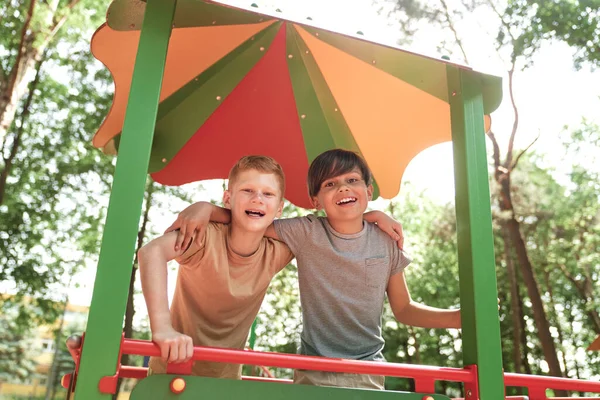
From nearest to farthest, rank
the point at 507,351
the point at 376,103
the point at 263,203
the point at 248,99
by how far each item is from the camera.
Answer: the point at 263,203 → the point at 376,103 → the point at 248,99 → the point at 507,351

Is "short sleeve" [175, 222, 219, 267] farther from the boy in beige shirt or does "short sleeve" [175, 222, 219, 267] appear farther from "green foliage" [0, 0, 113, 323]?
"green foliage" [0, 0, 113, 323]

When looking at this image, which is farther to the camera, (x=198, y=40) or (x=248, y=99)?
(x=248, y=99)

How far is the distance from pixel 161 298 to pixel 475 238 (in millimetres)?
1224

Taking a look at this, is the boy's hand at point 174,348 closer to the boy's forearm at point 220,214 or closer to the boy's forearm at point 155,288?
the boy's forearm at point 155,288

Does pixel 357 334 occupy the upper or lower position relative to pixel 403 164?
lower

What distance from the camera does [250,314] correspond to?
8.67ft

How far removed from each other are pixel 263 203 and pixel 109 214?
0.86 m

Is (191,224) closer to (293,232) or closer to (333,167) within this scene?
(293,232)

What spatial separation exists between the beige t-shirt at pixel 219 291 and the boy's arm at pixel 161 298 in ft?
0.82

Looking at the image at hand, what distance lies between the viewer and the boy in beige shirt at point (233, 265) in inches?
91.9

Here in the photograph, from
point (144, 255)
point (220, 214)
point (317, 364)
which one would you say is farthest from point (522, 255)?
point (144, 255)

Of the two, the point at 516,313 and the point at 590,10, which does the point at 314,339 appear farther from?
the point at 516,313

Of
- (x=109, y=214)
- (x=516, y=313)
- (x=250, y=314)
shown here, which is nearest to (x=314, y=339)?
(x=250, y=314)

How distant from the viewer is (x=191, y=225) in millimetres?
2182
